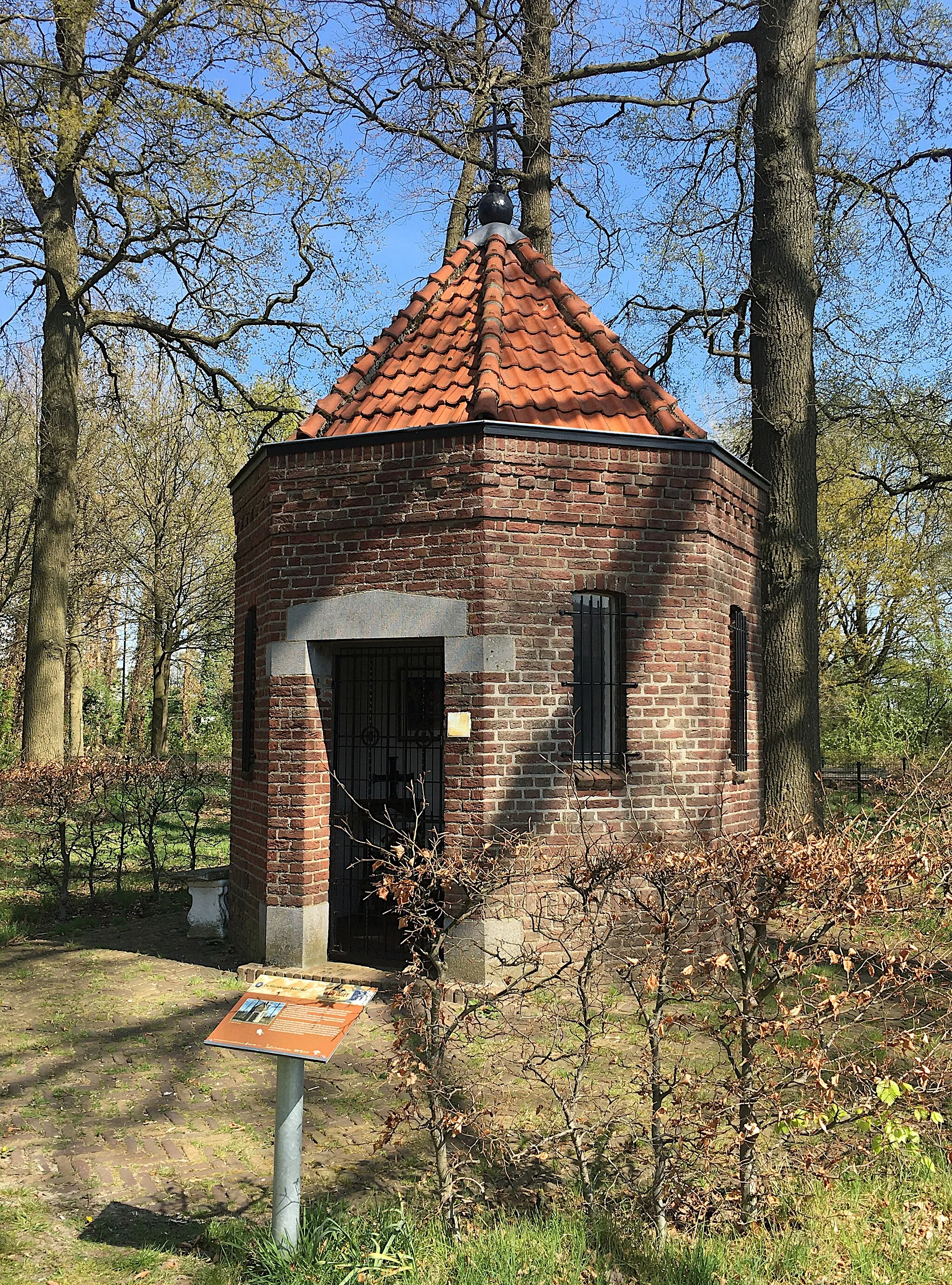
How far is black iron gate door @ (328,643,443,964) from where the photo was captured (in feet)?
30.5

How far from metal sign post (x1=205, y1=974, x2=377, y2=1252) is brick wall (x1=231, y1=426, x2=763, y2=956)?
3393 mm

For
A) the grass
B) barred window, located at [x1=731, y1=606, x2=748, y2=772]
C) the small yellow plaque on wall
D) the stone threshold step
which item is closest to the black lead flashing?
barred window, located at [x1=731, y1=606, x2=748, y2=772]

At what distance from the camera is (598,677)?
26.4 feet

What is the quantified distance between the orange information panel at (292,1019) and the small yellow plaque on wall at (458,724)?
11.4 feet

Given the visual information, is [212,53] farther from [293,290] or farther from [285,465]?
[285,465]

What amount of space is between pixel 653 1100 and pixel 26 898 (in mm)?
9817

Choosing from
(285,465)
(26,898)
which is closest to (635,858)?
(285,465)

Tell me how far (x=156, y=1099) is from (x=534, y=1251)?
3.06 m

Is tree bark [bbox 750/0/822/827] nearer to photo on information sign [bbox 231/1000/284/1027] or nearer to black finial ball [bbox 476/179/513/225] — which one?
black finial ball [bbox 476/179/513/225]

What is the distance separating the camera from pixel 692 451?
8180 millimetres

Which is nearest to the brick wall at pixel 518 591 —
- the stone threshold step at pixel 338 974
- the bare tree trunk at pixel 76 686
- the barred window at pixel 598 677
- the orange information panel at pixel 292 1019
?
the barred window at pixel 598 677

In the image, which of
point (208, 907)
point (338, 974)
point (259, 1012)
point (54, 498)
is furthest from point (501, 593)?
point (54, 498)

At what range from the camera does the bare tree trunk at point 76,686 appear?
77.3 feet

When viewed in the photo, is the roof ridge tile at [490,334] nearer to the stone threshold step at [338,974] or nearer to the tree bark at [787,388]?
the tree bark at [787,388]
